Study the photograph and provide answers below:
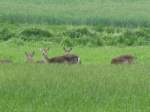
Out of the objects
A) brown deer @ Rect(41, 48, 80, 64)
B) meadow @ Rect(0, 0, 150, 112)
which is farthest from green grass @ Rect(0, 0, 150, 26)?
brown deer @ Rect(41, 48, 80, 64)

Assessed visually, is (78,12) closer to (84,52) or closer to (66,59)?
(84,52)

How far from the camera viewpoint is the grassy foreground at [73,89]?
36.4ft

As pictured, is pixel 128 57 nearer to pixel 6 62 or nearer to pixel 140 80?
pixel 6 62

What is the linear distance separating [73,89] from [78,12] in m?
26.7

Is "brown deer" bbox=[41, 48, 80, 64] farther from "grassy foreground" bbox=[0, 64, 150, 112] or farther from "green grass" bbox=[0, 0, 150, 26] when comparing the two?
"green grass" bbox=[0, 0, 150, 26]

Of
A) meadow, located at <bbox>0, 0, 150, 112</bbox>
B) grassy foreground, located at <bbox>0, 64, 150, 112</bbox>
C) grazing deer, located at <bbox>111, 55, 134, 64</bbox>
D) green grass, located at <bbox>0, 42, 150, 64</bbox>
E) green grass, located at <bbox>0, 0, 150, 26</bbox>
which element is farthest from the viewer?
green grass, located at <bbox>0, 0, 150, 26</bbox>

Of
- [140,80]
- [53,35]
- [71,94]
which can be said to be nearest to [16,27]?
[53,35]

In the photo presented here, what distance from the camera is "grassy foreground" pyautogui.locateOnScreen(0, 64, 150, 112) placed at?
1110cm

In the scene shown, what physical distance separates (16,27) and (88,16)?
6080mm

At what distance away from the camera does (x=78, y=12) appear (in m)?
39.2

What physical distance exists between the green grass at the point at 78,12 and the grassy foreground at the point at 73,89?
60.8 ft

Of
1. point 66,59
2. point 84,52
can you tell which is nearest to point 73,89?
point 66,59

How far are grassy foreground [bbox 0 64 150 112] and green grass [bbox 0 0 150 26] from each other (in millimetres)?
18522

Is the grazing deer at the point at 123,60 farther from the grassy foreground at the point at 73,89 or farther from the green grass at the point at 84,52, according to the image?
the grassy foreground at the point at 73,89
